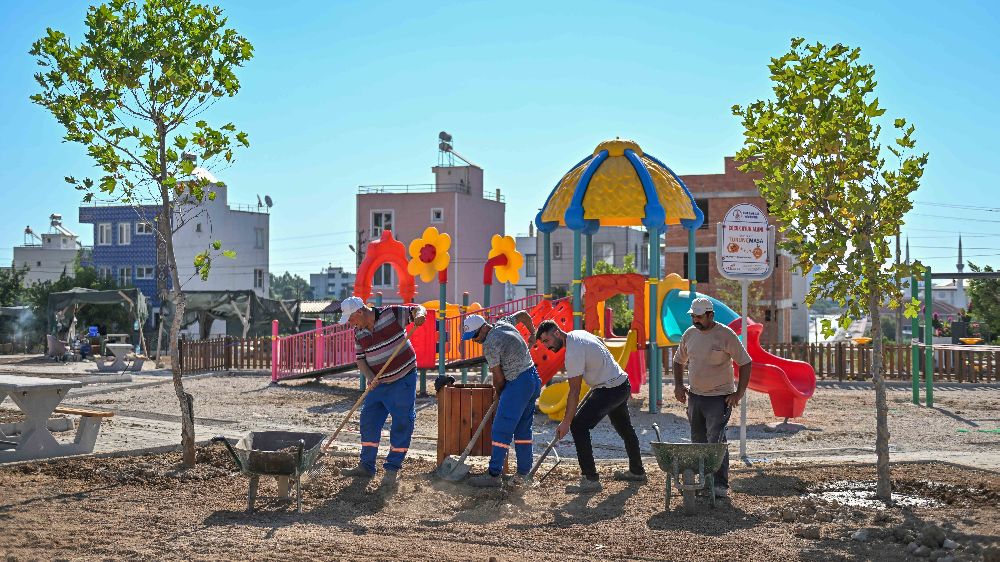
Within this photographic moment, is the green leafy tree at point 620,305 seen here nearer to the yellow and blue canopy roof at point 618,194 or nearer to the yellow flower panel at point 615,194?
the yellow and blue canopy roof at point 618,194

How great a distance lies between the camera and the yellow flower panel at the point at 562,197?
683 inches

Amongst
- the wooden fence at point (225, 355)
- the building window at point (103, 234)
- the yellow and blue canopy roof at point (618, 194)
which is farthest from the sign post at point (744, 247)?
the building window at point (103, 234)

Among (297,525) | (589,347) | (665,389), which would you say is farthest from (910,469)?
(665,389)

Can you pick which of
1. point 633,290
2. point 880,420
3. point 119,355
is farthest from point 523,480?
point 119,355

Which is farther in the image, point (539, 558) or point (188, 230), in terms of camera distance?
point (188, 230)

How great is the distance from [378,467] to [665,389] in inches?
486

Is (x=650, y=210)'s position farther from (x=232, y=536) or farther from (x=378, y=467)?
(x=232, y=536)

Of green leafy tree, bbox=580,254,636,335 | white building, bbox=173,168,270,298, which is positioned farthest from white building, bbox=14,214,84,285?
green leafy tree, bbox=580,254,636,335

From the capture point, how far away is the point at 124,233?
60.7 metres

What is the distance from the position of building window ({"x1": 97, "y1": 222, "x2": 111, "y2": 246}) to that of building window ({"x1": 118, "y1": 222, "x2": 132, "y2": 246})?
0.80 meters

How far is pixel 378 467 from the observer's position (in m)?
10.6

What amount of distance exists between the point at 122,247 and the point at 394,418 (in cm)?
5513

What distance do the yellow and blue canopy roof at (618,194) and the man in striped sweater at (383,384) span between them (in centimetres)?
718

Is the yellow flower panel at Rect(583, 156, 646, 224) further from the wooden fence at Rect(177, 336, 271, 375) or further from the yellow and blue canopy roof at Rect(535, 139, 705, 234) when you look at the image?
the wooden fence at Rect(177, 336, 271, 375)
